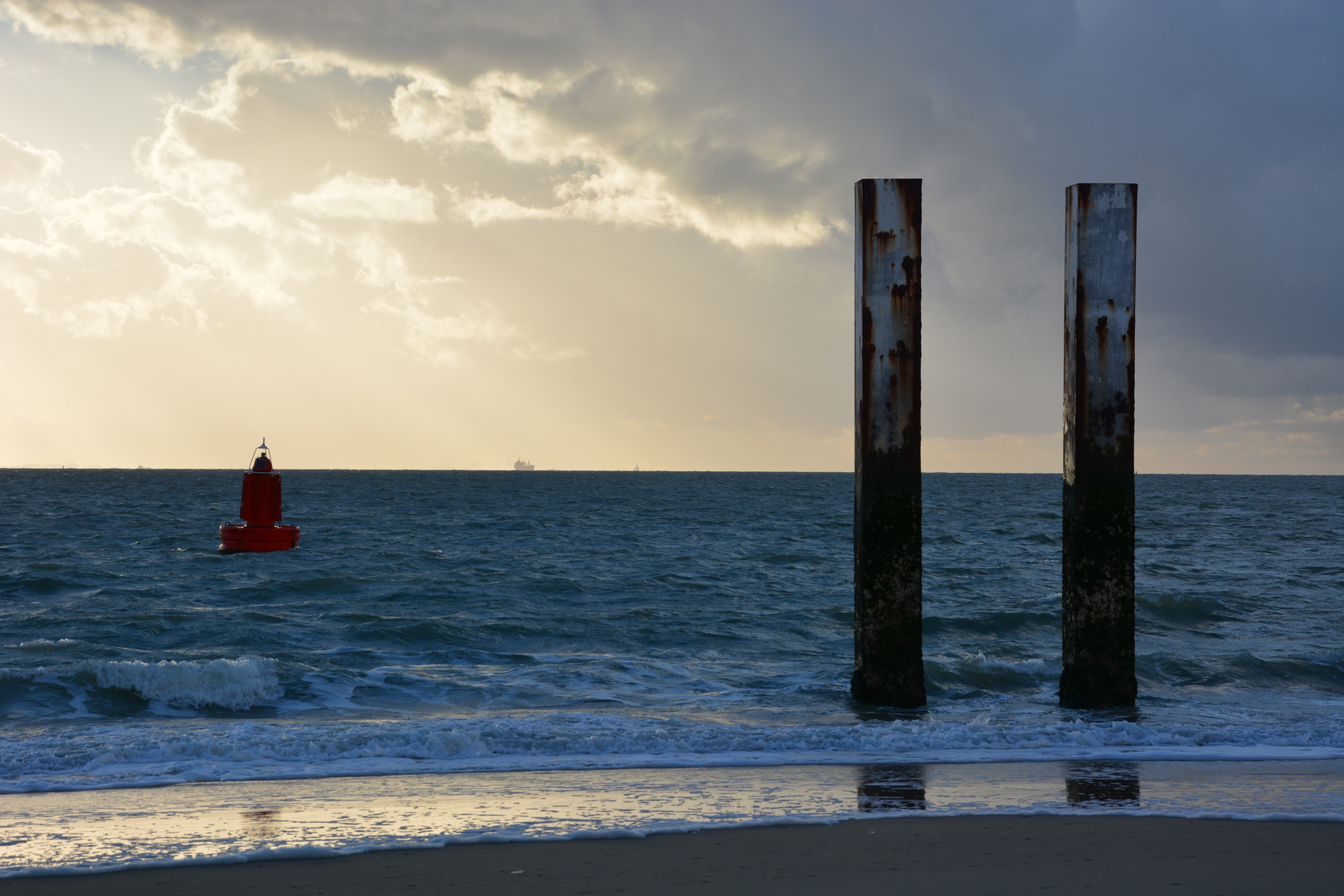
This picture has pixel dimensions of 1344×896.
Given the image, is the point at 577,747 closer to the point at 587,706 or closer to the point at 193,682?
the point at 587,706

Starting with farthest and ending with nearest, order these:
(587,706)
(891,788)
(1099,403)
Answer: (587,706), (1099,403), (891,788)

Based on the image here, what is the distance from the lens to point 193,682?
980 cm

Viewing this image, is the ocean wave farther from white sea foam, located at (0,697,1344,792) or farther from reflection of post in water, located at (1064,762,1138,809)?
reflection of post in water, located at (1064,762,1138,809)

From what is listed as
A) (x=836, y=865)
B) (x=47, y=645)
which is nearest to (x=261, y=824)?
(x=836, y=865)

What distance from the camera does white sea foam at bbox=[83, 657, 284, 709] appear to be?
955 cm

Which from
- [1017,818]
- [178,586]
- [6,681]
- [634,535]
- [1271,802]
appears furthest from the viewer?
[634,535]

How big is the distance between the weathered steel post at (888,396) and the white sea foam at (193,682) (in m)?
6.24

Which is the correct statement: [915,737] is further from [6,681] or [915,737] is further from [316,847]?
[6,681]

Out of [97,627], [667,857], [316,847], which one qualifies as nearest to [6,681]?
[97,627]

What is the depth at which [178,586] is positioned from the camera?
1859cm

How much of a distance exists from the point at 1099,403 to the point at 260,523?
7.56 meters

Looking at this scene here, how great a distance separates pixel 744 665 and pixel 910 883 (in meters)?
7.27

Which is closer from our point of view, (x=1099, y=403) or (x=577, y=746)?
(x=1099, y=403)

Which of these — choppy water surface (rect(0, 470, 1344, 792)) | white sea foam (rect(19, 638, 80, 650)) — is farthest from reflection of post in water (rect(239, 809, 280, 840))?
white sea foam (rect(19, 638, 80, 650))
